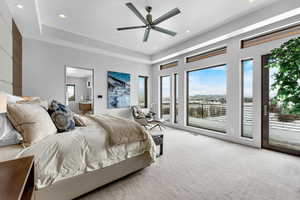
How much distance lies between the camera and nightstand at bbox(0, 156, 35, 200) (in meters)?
0.70

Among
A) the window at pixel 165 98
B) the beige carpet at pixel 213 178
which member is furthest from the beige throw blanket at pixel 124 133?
the window at pixel 165 98

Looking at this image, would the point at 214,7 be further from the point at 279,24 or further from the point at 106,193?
the point at 106,193

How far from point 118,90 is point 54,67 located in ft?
7.28

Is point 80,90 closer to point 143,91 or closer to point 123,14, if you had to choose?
point 143,91

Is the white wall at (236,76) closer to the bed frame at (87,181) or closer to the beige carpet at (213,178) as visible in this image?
the beige carpet at (213,178)

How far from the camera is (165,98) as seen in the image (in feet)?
20.2

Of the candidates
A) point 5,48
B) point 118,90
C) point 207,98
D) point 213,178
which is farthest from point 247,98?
point 5,48

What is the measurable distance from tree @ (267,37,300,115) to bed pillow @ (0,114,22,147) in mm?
3243

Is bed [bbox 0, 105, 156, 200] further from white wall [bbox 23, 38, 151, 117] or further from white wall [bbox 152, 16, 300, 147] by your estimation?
white wall [bbox 23, 38, 151, 117]

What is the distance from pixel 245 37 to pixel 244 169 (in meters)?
3.15

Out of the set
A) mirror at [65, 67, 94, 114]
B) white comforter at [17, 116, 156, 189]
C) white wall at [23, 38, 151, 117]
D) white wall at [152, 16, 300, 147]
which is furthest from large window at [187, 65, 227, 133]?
mirror at [65, 67, 94, 114]

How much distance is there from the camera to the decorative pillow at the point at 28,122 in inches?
54.4

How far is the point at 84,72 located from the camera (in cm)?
511

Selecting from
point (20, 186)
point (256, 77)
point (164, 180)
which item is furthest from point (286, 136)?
point (20, 186)
